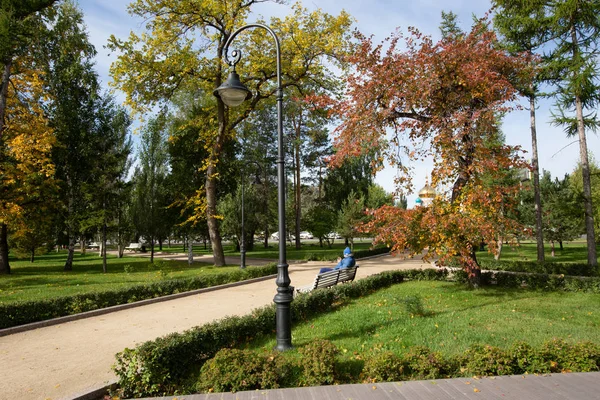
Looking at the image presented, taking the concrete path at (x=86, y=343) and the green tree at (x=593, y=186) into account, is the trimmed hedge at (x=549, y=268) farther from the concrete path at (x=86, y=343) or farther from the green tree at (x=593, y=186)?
the concrete path at (x=86, y=343)

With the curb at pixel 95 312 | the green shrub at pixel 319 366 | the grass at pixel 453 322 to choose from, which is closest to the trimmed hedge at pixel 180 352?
the grass at pixel 453 322

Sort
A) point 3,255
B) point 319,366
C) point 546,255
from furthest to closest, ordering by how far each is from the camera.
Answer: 1. point 546,255
2. point 3,255
3. point 319,366

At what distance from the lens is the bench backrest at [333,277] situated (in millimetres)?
10336

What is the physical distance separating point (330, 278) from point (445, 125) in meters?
5.51

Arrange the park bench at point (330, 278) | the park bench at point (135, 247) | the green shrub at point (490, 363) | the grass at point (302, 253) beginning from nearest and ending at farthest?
the green shrub at point (490, 363)
the park bench at point (330, 278)
the grass at point (302, 253)
the park bench at point (135, 247)

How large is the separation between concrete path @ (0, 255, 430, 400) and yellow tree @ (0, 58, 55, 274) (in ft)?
33.6

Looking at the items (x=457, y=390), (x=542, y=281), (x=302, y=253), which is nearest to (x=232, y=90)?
(x=457, y=390)

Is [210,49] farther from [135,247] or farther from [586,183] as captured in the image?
[135,247]

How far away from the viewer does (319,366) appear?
15.5ft

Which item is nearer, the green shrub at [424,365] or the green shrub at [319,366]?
the green shrub at [319,366]

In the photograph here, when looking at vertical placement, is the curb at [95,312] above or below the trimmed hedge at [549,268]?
below

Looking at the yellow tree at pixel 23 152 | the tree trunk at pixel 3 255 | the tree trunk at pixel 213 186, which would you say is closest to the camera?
the yellow tree at pixel 23 152

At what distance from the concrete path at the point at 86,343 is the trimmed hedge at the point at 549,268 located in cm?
1009

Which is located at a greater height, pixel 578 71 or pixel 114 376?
pixel 578 71
